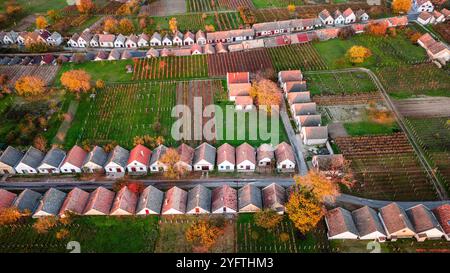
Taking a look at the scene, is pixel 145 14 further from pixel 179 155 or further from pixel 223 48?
pixel 179 155

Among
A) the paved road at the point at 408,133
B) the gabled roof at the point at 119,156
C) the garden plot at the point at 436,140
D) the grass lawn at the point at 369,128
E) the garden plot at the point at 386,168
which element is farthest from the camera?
the grass lawn at the point at 369,128

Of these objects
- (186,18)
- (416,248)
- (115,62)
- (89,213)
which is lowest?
(416,248)

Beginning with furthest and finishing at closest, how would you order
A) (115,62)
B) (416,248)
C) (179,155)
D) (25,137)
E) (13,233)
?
(115,62) < (25,137) < (179,155) < (13,233) < (416,248)

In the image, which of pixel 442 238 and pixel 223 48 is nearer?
pixel 442 238

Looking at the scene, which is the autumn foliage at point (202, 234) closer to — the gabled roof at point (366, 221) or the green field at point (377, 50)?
the gabled roof at point (366, 221)

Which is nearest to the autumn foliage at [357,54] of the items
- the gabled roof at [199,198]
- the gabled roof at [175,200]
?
the gabled roof at [199,198]

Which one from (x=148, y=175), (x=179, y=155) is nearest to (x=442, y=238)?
(x=179, y=155)

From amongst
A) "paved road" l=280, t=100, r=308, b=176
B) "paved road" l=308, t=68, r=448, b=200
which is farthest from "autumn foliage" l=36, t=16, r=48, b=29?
"paved road" l=308, t=68, r=448, b=200
